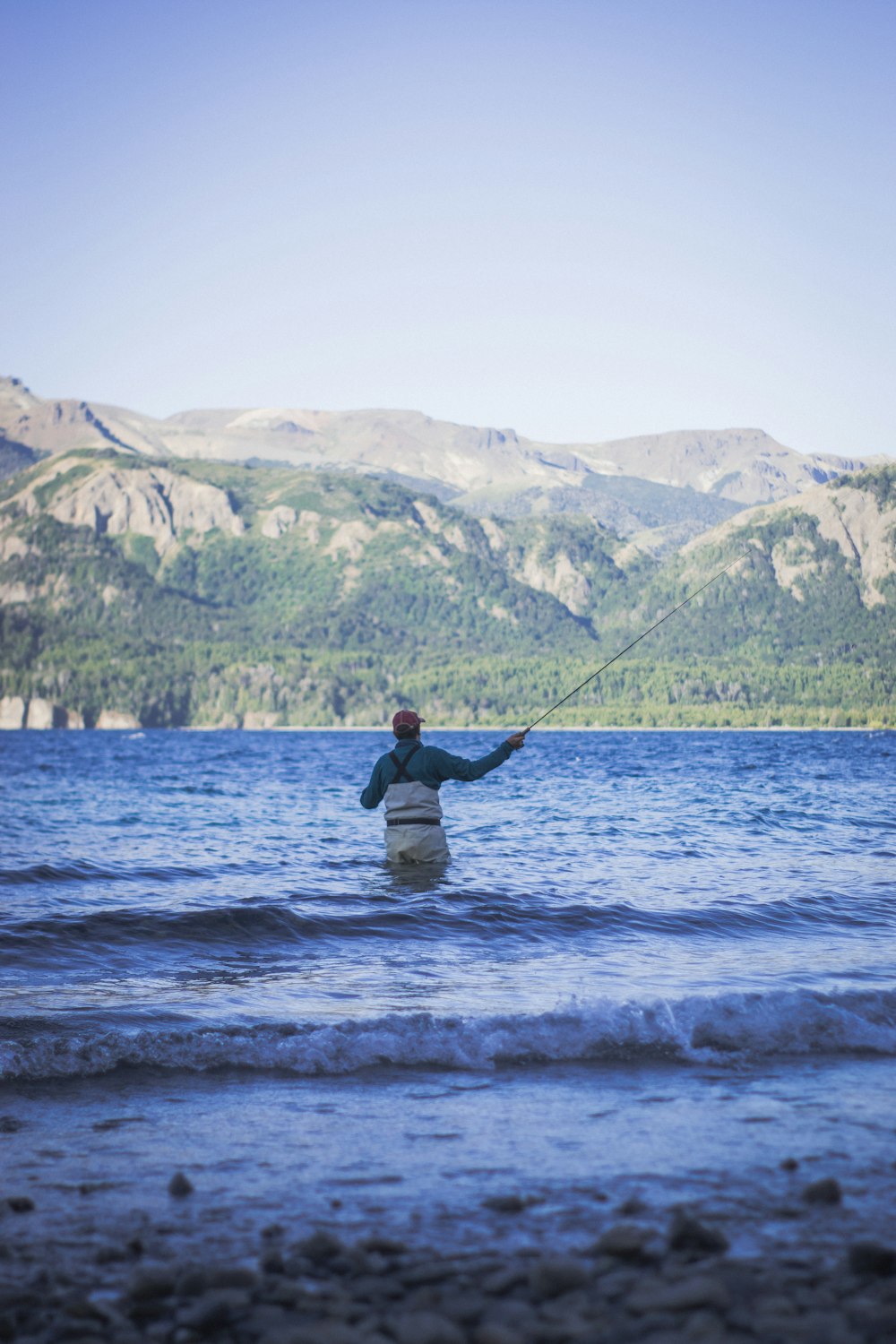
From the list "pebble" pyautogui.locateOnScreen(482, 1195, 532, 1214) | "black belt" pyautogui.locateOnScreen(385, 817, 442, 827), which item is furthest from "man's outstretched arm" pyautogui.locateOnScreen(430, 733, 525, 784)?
"pebble" pyautogui.locateOnScreen(482, 1195, 532, 1214)

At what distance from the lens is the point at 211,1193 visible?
5.79m

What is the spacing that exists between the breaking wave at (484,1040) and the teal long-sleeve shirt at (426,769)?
6.62 m

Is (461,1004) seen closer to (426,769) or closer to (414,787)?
(426,769)

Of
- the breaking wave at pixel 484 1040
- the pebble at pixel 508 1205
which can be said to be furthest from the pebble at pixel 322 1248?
the breaking wave at pixel 484 1040

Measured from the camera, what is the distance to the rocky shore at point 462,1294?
13.8 feet

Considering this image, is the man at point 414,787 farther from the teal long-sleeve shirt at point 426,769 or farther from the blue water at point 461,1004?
the blue water at point 461,1004

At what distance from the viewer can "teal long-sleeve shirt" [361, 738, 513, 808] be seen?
15.7 metres

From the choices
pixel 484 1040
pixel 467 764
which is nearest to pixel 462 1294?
pixel 484 1040

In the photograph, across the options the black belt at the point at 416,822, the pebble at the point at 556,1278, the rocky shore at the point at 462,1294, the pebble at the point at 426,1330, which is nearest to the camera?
the pebble at the point at 426,1330

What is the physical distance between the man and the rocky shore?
10.4m

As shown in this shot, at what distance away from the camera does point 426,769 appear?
52.9 feet

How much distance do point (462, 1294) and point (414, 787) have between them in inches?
470

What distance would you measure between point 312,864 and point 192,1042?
11097 mm

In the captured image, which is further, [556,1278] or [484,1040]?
[484,1040]
